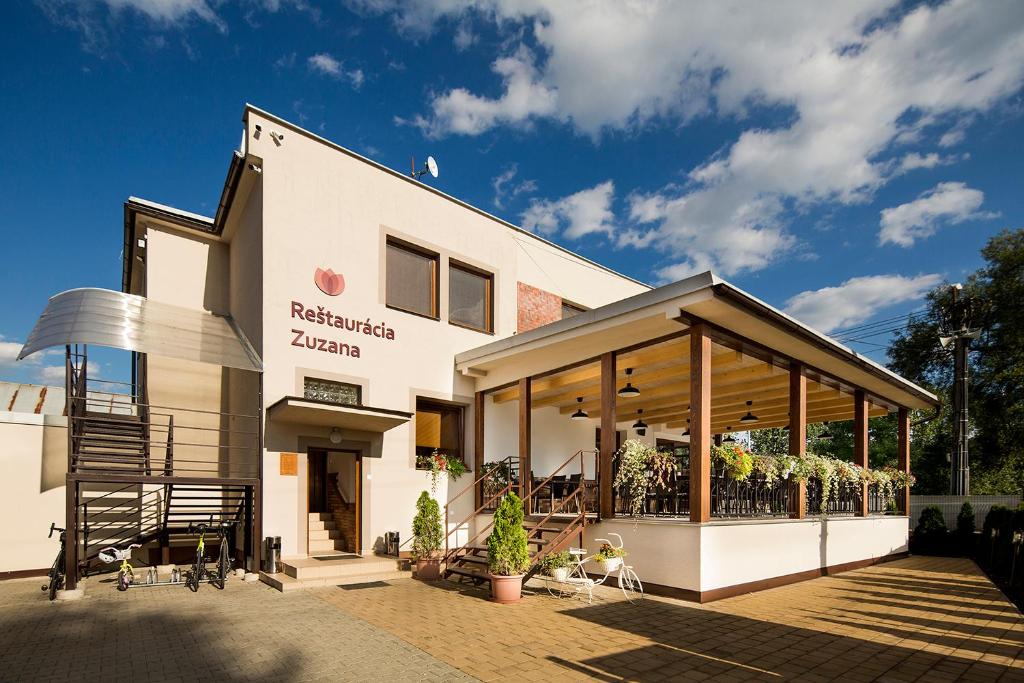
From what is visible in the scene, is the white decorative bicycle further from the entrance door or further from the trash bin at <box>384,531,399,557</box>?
the entrance door

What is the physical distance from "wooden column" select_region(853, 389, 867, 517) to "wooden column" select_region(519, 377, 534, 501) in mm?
6761

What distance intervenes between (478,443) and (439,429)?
2.87 ft

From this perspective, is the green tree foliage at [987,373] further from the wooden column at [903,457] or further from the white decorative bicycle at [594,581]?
A: the white decorative bicycle at [594,581]

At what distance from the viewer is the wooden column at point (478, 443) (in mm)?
11977

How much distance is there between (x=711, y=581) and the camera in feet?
24.8

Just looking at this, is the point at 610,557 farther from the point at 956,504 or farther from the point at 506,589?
the point at 956,504

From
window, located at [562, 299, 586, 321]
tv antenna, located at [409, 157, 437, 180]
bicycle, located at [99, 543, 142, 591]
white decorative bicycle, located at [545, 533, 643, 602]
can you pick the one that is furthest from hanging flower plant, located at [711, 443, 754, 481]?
tv antenna, located at [409, 157, 437, 180]

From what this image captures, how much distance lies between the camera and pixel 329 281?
34.7ft

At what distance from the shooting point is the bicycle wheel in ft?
25.5

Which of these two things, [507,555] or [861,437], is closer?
[507,555]

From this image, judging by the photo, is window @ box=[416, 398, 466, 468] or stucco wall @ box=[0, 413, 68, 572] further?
window @ box=[416, 398, 466, 468]

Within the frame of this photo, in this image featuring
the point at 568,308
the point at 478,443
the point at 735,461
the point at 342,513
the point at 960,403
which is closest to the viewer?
the point at 735,461

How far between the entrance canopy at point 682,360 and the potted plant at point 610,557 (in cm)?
208

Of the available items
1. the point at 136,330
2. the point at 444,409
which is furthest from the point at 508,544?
the point at 136,330
